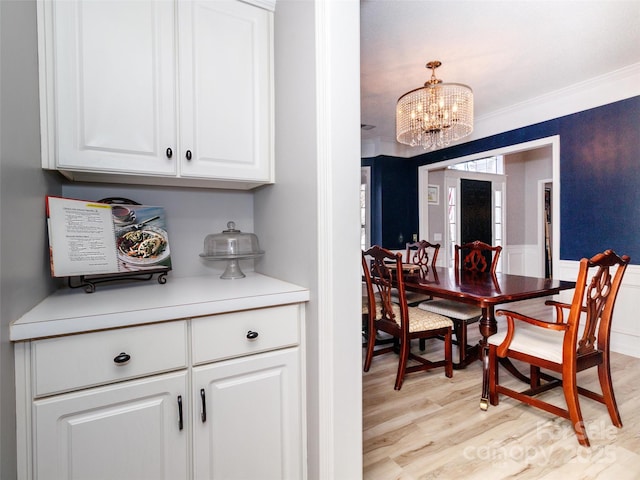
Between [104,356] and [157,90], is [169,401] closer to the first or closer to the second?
[104,356]

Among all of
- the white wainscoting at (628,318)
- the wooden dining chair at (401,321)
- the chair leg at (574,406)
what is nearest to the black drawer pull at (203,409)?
the wooden dining chair at (401,321)

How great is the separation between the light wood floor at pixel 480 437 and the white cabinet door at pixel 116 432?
0.94 m

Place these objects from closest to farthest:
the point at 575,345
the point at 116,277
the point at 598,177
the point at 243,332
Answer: the point at 243,332, the point at 116,277, the point at 575,345, the point at 598,177

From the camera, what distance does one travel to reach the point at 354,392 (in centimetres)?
124

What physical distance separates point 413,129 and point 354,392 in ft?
7.89

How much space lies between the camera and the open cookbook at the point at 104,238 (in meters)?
1.25

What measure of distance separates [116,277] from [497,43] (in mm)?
3008

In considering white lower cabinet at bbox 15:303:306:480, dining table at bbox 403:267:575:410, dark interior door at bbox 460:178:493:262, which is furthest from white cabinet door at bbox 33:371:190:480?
dark interior door at bbox 460:178:493:262

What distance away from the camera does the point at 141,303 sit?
1.11 metres

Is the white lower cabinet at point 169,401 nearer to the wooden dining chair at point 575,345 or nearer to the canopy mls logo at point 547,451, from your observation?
the canopy mls logo at point 547,451

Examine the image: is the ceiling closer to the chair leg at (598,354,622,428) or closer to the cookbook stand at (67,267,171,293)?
the cookbook stand at (67,267,171,293)

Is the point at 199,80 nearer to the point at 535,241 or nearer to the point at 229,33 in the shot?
the point at 229,33

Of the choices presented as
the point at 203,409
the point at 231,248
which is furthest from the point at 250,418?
the point at 231,248

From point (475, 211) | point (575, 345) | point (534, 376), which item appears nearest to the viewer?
point (575, 345)
